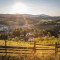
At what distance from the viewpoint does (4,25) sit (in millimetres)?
46250

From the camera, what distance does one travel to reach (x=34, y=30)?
156ft

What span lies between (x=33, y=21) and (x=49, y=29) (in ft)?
12.8

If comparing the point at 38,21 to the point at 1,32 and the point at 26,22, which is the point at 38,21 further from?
the point at 1,32

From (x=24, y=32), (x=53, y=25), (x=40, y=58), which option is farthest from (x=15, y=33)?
(x=40, y=58)

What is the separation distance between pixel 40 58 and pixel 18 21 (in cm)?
3513

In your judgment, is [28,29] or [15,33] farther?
[28,29]

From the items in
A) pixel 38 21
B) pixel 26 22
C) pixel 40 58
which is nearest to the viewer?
pixel 40 58

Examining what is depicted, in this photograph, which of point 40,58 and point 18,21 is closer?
point 40,58

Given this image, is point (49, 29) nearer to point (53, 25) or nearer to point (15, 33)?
point (53, 25)

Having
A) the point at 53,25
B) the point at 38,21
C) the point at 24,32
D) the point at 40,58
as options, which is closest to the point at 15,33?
the point at 24,32

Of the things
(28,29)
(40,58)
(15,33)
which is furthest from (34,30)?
(40,58)

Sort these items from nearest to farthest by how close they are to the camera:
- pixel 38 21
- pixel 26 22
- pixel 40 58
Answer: pixel 40 58
pixel 38 21
pixel 26 22

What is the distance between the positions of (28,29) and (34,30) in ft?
4.61

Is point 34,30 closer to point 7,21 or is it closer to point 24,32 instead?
point 24,32
